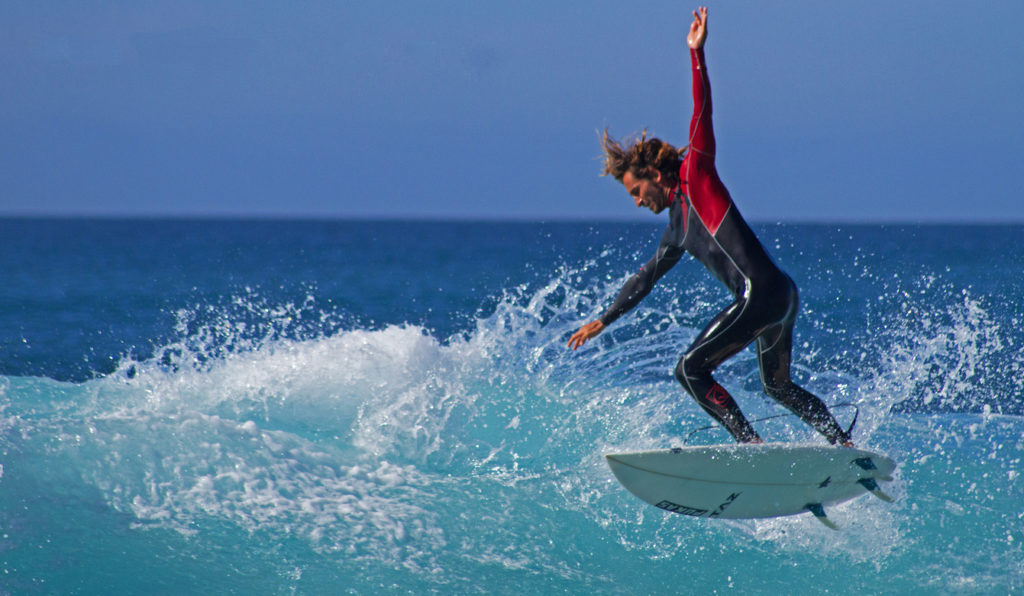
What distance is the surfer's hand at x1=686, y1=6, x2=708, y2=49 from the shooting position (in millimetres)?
4445

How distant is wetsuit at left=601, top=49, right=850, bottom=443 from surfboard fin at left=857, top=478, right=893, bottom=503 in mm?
637

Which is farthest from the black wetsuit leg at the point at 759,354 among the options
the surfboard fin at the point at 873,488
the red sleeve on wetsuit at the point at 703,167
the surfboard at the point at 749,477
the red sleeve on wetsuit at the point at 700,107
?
the red sleeve on wetsuit at the point at 700,107

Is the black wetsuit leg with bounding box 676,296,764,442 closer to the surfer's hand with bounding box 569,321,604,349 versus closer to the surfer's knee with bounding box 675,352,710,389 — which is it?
the surfer's knee with bounding box 675,352,710,389

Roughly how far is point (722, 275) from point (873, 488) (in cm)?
152

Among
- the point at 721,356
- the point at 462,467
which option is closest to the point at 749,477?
the point at 721,356

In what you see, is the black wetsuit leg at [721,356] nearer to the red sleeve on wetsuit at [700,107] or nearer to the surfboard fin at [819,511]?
the surfboard fin at [819,511]

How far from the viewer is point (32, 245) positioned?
1987 inches

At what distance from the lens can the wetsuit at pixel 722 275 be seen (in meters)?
4.57

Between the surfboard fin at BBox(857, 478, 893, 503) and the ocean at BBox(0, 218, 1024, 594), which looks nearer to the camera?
the ocean at BBox(0, 218, 1024, 594)

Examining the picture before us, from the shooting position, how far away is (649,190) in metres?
4.74

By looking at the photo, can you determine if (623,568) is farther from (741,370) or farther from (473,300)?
(473,300)

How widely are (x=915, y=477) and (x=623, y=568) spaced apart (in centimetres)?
231

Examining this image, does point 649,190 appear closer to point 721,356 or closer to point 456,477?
point 721,356

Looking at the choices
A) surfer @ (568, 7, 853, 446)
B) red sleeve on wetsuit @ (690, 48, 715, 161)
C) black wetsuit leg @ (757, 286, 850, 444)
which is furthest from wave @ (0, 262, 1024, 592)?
red sleeve on wetsuit @ (690, 48, 715, 161)
